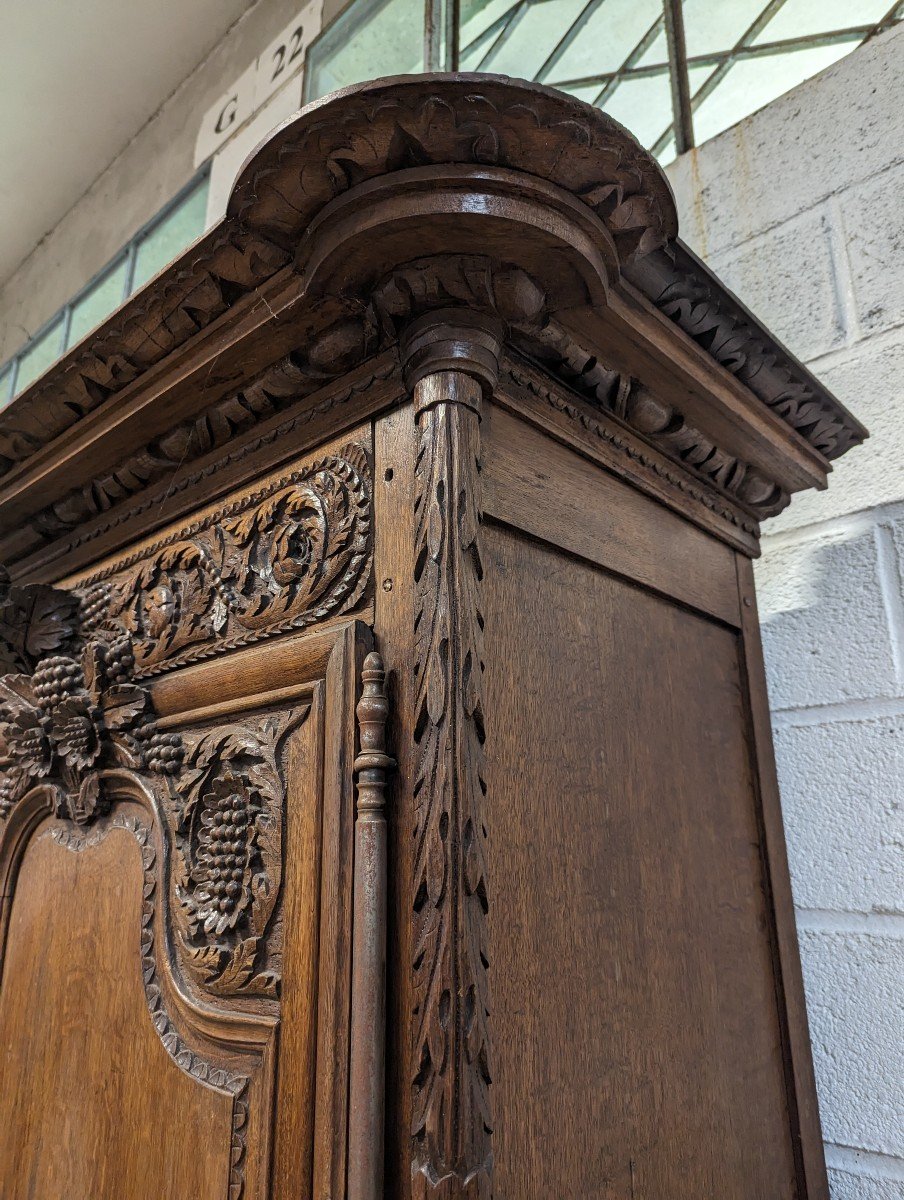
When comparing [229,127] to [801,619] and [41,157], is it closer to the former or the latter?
[41,157]

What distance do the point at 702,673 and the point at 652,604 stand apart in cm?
10

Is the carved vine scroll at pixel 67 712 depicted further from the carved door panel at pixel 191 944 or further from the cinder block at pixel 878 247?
the cinder block at pixel 878 247

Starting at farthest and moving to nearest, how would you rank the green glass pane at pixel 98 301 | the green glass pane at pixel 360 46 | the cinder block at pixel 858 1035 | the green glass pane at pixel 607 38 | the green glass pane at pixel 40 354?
the green glass pane at pixel 40 354
the green glass pane at pixel 98 301
the green glass pane at pixel 360 46
the green glass pane at pixel 607 38
the cinder block at pixel 858 1035

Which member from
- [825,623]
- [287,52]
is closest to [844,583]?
[825,623]

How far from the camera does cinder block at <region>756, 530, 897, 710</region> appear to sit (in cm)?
97

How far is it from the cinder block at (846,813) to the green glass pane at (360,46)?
5.02 feet

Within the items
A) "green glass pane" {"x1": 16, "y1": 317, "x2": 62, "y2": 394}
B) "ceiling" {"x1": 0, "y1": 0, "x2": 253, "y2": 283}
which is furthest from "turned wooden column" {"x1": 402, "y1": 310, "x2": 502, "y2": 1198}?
"green glass pane" {"x1": 16, "y1": 317, "x2": 62, "y2": 394}

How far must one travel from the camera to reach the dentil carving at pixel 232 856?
1.98ft

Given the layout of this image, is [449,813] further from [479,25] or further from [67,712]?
[479,25]

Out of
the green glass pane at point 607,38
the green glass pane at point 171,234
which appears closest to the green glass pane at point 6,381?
the green glass pane at point 171,234

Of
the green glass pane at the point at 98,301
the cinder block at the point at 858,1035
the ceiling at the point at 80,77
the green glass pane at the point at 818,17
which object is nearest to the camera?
the cinder block at the point at 858,1035

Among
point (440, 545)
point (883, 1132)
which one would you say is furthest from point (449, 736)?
point (883, 1132)

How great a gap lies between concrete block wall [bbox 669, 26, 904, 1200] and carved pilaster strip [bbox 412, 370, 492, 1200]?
0.60 metres

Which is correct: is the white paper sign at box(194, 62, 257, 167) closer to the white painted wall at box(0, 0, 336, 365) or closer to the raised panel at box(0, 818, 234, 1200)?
the white painted wall at box(0, 0, 336, 365)
